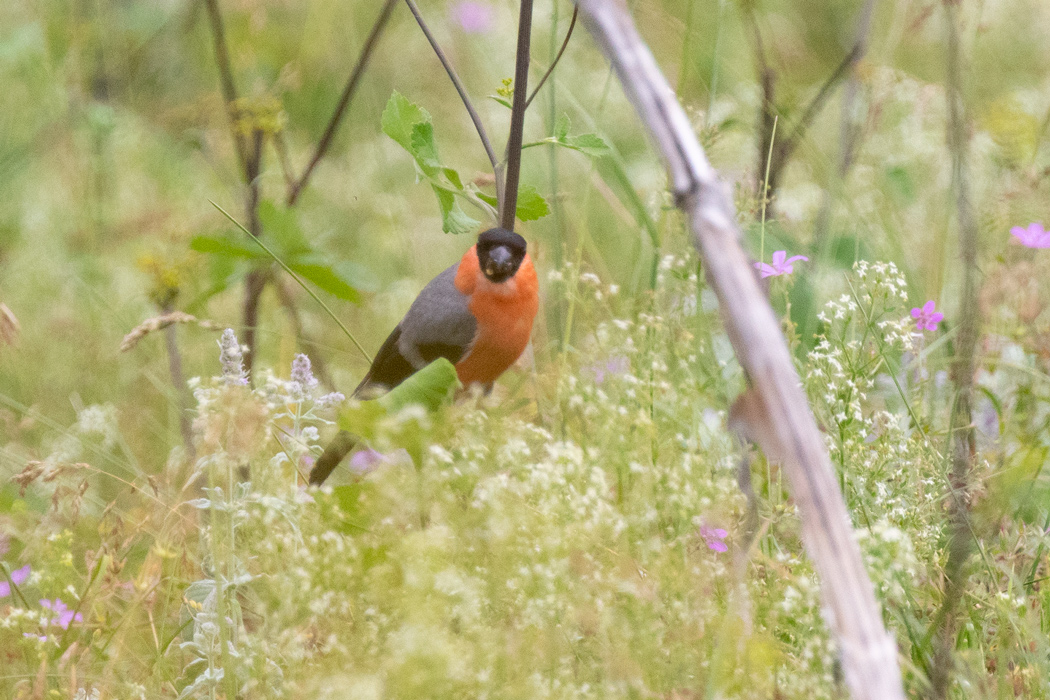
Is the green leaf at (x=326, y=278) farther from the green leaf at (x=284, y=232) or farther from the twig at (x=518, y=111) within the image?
the twig at (x=518, y=111)

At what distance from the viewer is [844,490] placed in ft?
5.10

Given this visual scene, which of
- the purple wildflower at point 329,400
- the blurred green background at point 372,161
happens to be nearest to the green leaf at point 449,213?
the purple wildflower at point 329,400

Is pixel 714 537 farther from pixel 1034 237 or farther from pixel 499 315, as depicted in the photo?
pixel 499 315

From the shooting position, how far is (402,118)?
1.84 m

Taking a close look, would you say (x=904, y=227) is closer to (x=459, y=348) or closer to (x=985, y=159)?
(x=985, y=159)

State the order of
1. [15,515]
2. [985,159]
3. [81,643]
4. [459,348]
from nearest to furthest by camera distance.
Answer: [81,643] → [15,515] → [459,348] → [985,159]

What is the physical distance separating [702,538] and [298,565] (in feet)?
1.99

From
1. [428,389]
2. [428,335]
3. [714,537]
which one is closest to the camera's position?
[714,537]

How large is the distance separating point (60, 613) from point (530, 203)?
112 centimetres

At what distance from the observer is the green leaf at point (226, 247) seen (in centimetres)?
215

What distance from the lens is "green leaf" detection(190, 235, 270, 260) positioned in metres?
2.15

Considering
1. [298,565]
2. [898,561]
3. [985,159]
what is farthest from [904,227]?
[298,565]

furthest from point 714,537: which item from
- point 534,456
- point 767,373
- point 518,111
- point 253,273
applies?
point 253,273

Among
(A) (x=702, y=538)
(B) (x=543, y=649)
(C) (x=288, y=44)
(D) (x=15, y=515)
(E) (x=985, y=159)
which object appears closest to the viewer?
(B) (x=543, y=649)
